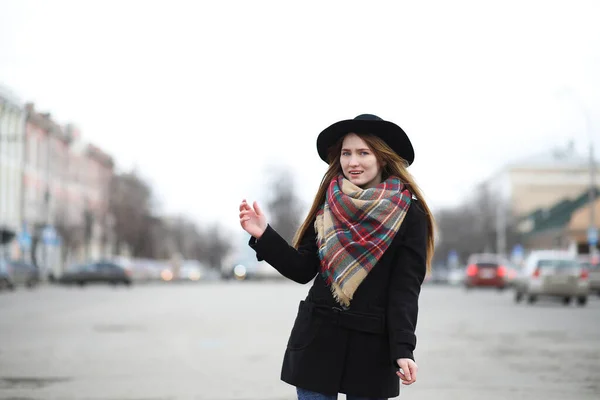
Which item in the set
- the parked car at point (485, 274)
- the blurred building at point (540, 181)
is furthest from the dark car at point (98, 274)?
the blurred building at point (540, 181)

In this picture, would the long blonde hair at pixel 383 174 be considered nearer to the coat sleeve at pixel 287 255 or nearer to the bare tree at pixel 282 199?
the coat sleeve at pixel 287 255

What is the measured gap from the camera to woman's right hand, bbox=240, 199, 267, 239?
14.4 feet

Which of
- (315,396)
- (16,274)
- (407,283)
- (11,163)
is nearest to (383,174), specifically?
(407,283)

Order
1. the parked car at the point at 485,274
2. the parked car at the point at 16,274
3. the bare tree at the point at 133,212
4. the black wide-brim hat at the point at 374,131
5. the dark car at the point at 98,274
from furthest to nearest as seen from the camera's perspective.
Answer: the bare tree at the point at 133,212 → the dark car at the point at 98,274 → the parked car at the point at 485,274 → the parked car at the point at 16,274 → the black wide-brim hat at the point at 374,131

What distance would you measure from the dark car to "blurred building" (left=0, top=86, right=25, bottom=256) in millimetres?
8413

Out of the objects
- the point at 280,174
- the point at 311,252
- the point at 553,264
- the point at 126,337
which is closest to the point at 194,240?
the point at 280,174

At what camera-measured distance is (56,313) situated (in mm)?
24438

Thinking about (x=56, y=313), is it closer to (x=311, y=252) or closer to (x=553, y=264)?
(x=553, y=264)

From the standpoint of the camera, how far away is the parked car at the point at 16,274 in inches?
1737

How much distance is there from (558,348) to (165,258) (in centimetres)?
12298

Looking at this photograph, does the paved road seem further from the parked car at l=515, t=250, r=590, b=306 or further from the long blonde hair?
the parked car at l=515, t=250, r=590, b=306

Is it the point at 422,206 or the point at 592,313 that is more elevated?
the point at 422,206

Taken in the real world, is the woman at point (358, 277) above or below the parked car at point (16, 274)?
above

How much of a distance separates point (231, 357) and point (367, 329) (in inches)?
350
